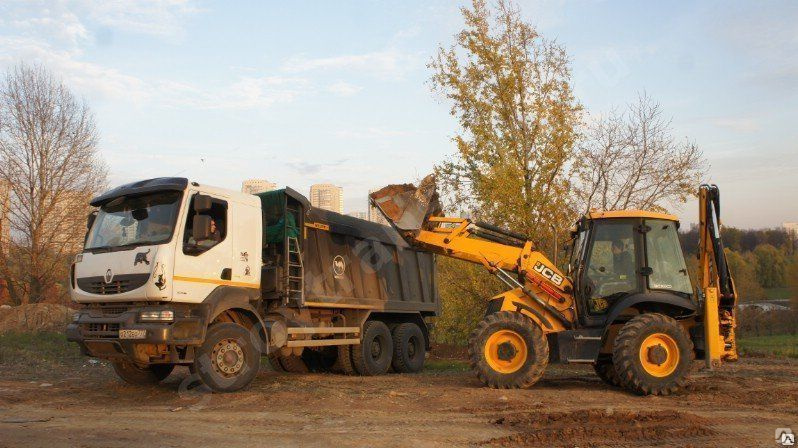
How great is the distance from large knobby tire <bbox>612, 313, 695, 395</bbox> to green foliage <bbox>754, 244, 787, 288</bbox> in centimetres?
5924

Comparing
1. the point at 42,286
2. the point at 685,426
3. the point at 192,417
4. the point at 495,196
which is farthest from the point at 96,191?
the point at 685,426

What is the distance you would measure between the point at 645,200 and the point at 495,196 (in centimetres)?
541

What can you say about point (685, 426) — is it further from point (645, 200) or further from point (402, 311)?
point (645, 200)

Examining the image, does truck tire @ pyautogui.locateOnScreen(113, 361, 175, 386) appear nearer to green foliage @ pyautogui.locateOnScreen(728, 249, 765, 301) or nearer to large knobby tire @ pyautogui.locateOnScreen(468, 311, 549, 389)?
large knobby tire @ pyautogui.locateOnScreen(468, 311, 549, 389)

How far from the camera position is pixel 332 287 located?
451 inches

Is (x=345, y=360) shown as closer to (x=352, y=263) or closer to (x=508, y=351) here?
(x=352, y=263)

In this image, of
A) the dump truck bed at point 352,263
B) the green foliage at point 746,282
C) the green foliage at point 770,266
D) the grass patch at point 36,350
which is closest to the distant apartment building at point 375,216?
the dump truck bed at point 352,263

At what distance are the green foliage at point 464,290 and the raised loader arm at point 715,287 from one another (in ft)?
30.2

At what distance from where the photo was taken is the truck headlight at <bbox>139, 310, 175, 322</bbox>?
8297mm

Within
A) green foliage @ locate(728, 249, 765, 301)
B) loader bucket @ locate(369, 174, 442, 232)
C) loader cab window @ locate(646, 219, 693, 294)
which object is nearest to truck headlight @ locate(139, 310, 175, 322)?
loader bucket @ locate(369, 174, 442, 232)

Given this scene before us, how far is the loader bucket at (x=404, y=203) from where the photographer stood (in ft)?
34.1

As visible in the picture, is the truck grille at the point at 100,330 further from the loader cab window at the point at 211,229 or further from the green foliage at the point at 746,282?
the green foliage at the point at 746,282

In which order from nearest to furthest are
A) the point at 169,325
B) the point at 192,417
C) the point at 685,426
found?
the point at 685,426, the point at 192,417, the point at 169,325

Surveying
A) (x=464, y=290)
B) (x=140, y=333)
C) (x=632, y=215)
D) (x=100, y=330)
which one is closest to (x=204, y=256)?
(x=140, y=333)
